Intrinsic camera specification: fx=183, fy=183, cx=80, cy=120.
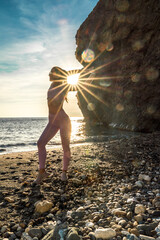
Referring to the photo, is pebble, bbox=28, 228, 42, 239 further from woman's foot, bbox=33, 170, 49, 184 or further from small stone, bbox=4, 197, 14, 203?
woman's foot, bbox=33, 170, 49, 184

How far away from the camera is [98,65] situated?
38.8 m

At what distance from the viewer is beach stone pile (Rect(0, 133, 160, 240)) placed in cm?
248

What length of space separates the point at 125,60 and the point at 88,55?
1558 cm

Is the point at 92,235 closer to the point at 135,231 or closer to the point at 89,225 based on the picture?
the point at 89,225

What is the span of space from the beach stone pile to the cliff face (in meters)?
18.2

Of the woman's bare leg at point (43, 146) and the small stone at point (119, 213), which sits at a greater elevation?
the woman's bare leg at point (43, 146)

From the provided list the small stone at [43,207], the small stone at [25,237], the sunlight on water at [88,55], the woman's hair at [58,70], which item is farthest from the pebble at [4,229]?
the sunlight on water at [88,55]

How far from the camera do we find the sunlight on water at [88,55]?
132ft

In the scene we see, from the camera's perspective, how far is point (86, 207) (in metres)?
3.29

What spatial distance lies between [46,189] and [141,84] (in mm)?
22230

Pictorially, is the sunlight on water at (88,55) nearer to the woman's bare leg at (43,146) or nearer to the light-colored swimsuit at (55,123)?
the light-colored swimsuit at (55,123)

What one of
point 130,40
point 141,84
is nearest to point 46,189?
point 141,84

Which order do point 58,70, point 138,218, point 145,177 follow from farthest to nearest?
point 58,70, point 145,177, point 138,218

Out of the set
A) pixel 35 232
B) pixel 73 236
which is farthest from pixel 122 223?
pixel 35 232
